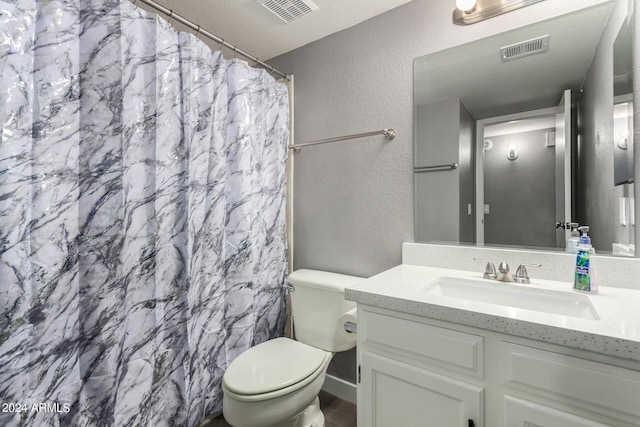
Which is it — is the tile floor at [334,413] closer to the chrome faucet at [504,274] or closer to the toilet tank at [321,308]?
the toilet tank at [321,308]

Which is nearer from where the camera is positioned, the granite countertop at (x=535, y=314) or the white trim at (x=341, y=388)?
the granite countertop at (x=535, y=314)

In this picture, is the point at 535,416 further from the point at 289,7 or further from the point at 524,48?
the point at 289,7

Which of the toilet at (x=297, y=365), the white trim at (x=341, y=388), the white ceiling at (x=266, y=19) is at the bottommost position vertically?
the white trim at (x=341, y=388)

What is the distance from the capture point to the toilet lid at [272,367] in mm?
1242

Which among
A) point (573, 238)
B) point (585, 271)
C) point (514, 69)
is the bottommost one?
point (585, 271)

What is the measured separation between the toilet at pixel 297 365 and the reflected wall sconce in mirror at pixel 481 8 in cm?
143

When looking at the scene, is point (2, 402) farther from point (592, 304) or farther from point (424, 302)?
point (592, 304)

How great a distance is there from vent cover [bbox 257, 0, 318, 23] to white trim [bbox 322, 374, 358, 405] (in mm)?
2155

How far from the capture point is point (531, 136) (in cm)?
129

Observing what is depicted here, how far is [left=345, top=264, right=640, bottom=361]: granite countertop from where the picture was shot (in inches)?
27.7

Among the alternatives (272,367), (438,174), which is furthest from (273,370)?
(438,174)

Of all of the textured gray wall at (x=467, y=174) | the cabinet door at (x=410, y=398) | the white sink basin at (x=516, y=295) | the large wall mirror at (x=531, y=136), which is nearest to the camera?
the cabinet door at (x=410, y=398)

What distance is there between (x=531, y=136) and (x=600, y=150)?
0.24 m

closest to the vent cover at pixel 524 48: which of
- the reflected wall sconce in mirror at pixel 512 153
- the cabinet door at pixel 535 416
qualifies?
the reflected wall sconce in mirror at pixel 512 153
